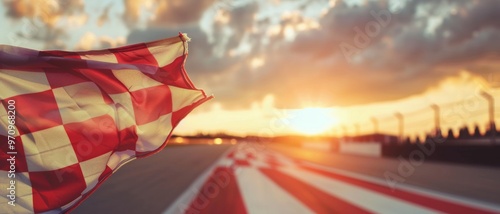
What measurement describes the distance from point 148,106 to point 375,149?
25.3 metres

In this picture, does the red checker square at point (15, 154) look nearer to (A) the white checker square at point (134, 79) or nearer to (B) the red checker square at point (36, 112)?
(B) the red checker square at point (36, 112)

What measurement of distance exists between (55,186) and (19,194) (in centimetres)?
25

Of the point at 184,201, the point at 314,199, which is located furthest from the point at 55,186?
the point at 314,199

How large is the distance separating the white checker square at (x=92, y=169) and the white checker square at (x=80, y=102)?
0.32m

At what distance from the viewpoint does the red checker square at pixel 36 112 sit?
151 inches

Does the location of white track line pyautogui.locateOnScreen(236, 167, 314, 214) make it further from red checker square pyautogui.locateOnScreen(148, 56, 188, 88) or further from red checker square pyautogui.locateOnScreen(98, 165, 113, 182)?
red checker square pyautogui.locateOnScreen(98, 165, 113, 182)

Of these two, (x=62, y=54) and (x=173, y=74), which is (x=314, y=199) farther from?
(x=62, y=54)

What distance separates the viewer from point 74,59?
13.5ft

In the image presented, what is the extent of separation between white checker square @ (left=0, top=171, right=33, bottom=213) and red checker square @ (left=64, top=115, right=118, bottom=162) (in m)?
0.41

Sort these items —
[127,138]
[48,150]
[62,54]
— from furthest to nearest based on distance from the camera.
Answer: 1. [127,138]
2. [62,54]
3. [48,150]

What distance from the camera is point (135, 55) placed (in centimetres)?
450

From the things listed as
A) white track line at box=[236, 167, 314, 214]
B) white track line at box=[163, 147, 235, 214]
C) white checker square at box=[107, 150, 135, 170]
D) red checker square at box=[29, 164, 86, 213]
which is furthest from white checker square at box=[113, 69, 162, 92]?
white track line at box=[236, 167, 314, 214]

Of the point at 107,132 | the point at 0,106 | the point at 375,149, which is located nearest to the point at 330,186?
the point at 107,132

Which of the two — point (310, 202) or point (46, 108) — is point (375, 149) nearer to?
point (310, 202)
